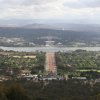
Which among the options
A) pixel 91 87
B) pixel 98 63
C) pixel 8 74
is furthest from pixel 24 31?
pixel 91 87

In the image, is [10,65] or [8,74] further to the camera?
[10,65]

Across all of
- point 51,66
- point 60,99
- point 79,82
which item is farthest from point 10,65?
point 60,99

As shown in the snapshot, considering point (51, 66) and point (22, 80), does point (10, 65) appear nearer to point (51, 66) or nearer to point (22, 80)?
point (51, 66)

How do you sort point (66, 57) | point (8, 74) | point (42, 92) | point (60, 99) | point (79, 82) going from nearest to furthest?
point (60, 99)
point (42, 92)
point (79, 82)
point (8, 74)
point (66, 57)

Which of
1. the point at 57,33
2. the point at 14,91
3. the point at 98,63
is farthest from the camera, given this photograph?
the point at 57,33

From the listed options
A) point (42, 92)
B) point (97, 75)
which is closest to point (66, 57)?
point (97, 75)

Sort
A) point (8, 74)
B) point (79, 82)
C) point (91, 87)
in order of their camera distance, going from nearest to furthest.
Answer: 1. point (91, 87)
2. point (79, 82)
3. point (8, 74)

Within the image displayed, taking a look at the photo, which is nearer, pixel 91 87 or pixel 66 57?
pixel 91 87

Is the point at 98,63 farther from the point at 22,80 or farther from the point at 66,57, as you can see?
the point at 22,80

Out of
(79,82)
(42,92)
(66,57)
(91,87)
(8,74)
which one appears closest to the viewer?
(42,92)
